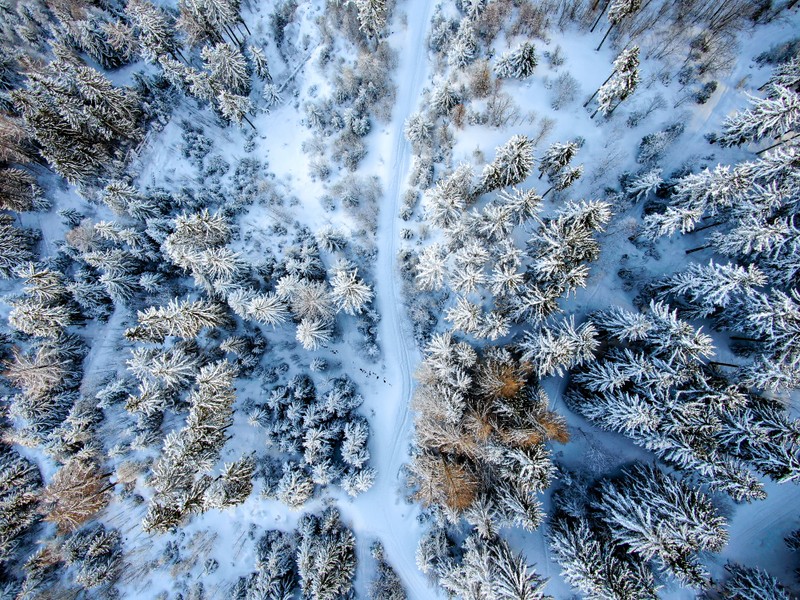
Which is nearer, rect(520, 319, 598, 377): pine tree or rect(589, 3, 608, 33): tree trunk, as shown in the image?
rect(520, 319, 598, 377): pine tree

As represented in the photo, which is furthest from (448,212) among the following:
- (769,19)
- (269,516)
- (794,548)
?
(794,548)

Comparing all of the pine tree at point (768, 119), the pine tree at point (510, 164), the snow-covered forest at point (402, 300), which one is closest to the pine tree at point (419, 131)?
the snow-covered forest at point (402, 300)

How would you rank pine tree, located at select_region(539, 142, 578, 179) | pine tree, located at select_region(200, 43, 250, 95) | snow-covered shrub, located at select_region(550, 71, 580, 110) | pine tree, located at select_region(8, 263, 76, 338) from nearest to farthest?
pine tree, located at select_region(539, 142, 578, 179)
pine tree, located at select_region(8, 263, 76, 338)
snow-covered shrub, located at select_region(550, 71, 580, 110)
pine tree, located at select_region(200, 43, 250, 95)

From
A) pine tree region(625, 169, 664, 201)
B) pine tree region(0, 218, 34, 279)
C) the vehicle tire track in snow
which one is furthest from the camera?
pine tree region(0, 218, 34, 279)

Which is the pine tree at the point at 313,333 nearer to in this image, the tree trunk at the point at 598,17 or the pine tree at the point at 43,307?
the pine tree at the point at 43,307

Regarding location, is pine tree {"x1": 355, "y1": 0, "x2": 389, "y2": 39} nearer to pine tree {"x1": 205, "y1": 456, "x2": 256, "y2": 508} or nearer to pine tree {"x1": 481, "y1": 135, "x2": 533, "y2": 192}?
pine tree {"x1": 481, "y1": 135, "x2": 533, "y2": 192}

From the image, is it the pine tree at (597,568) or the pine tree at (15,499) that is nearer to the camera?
the pine tree at (597,568)

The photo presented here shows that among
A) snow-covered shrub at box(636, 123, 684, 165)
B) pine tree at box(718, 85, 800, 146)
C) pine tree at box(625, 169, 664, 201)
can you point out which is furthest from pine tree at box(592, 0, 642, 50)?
pine tree at box(625, 169, 664, 201)
